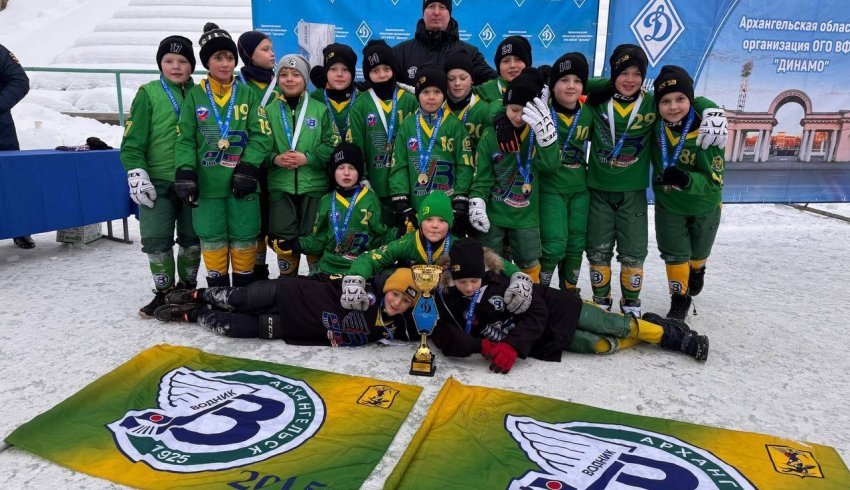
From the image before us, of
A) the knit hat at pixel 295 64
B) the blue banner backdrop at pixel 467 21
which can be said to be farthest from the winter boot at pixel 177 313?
the blue banner backdrop at pixel 467 21

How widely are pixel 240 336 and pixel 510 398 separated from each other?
6.33 ft

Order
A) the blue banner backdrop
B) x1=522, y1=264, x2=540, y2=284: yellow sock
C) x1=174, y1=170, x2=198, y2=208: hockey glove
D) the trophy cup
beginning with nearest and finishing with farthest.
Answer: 1. the trophy cup
2. x1=174, y1=170, x2=198, y2=208: hockey glove
3. x1=522, y1=264, x2=540, y2=284: yellow sock
4. the blue banner backdrop

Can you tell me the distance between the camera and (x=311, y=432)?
2.64m

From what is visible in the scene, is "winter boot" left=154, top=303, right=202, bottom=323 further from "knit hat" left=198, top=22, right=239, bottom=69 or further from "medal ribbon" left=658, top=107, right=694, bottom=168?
"medal ribbon" left=658, top=107, right=694, bottom=168

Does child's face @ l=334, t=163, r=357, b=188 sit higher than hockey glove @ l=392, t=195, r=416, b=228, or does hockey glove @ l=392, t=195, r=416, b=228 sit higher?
child's face @ l=334, t=163, r=357, b=188

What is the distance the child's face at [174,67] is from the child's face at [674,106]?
11.2 ft

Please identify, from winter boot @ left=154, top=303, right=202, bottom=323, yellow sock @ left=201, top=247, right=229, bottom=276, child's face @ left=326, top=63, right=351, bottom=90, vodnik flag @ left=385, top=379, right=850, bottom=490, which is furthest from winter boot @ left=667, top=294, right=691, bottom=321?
winter boot @ left=154, top=303, right=202, bottom=323

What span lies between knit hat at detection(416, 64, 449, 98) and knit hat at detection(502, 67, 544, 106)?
54 centimetres

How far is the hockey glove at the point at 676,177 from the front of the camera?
12.2 feet

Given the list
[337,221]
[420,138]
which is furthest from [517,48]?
[337,221]

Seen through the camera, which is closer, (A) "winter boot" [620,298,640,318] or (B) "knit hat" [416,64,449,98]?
(B) "knit hat" [416,64,449,98]

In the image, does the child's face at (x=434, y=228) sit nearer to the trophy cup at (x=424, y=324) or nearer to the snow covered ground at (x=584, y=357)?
the trophy cup at (x=424, y=324)

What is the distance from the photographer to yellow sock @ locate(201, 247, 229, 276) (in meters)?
4.20

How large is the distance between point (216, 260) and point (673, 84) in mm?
3461
